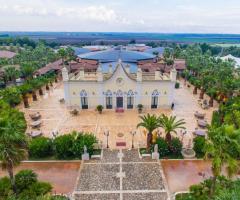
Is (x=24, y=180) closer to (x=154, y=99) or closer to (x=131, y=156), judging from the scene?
(x=131, y=156)

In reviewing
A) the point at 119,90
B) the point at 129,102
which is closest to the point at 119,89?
the point at 119,90

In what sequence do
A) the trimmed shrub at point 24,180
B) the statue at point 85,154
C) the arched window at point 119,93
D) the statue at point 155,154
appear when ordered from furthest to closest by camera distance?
the arched window at point 119,93 < the statue at point 155,154 < the statue at point 85,154 < the trimmed shrub at point 24,180

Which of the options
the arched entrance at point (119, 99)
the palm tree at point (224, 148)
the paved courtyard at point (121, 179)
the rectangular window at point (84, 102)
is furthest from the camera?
the rectangular window at point (84, 102)

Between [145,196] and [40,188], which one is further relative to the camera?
[145,196]

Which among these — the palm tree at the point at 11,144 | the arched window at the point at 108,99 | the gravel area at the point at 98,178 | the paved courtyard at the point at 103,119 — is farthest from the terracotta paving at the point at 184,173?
the arched window at the point at 108,99

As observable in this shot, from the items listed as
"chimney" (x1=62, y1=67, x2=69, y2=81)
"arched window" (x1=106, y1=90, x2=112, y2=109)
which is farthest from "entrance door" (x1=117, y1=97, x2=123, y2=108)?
"chimney" (x1=62, y1=67, x2=69, y2=81)

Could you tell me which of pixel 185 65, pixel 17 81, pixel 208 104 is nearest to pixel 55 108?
pixel 17 81

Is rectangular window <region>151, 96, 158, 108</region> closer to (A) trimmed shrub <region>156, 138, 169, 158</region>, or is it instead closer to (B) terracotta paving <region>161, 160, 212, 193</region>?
(A) trimmed shrub <region>156, 138, 169, 158</region>

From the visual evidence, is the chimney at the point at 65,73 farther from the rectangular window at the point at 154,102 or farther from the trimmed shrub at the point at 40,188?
the trimmed shrub at the point at 40,188
